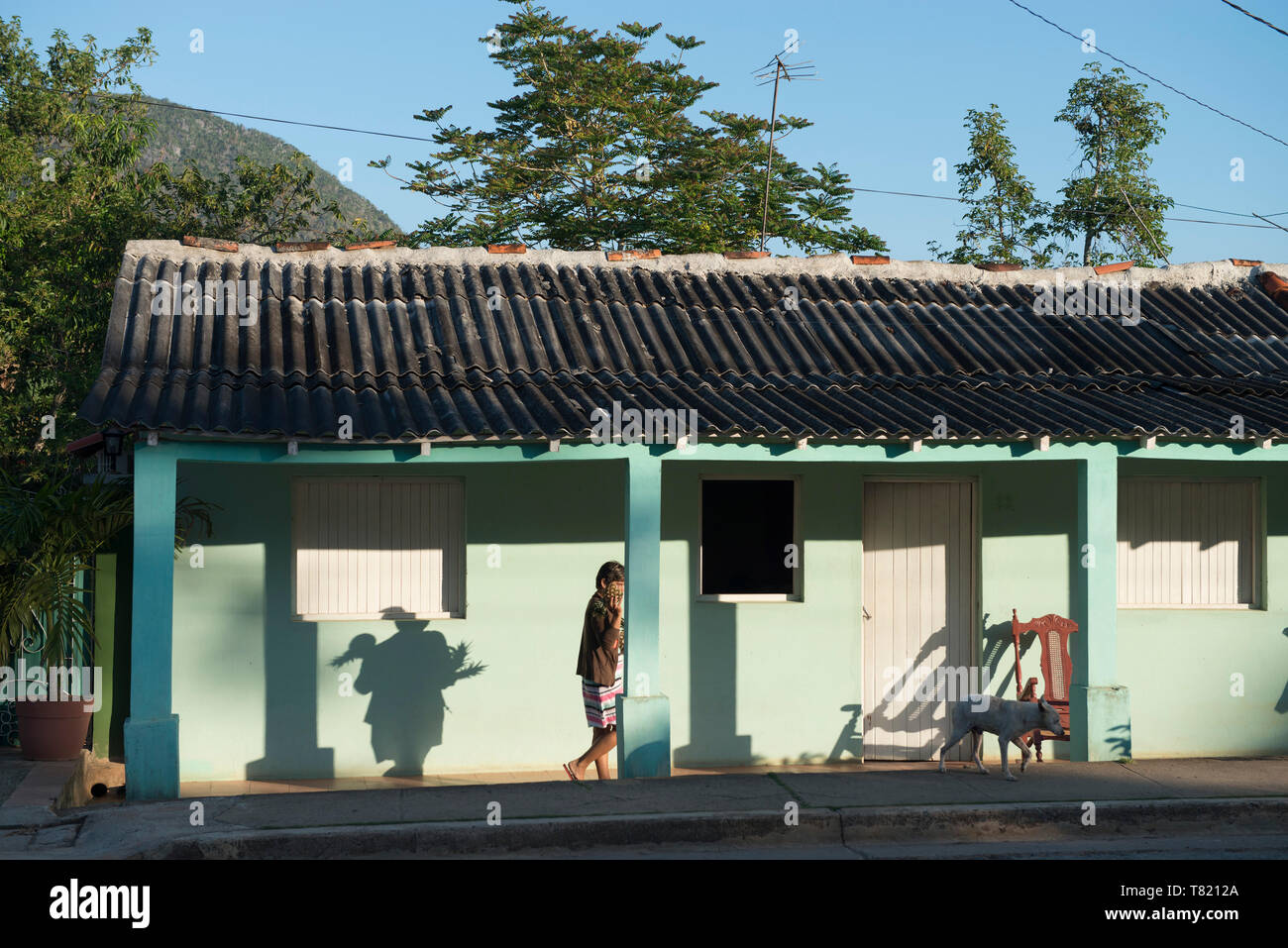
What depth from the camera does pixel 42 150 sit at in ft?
57.5

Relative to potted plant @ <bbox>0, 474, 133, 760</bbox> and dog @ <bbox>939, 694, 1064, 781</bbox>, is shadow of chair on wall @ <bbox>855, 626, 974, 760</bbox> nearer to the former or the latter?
dog @ <bbox>939, 694, 1064, 781</bbox>

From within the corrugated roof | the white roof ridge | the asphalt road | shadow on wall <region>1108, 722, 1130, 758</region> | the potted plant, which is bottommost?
the asphalt road

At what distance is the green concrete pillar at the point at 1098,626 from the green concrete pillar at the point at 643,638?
2.96m

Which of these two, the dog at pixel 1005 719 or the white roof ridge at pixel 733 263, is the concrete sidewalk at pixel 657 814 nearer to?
the dog at pixel 1005 719

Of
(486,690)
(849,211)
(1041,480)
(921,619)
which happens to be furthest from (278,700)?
(849,211)

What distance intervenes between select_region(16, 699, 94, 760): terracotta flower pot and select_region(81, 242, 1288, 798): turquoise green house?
69 cm

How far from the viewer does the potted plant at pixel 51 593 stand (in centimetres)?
815

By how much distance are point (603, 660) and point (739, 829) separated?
69.0 inches

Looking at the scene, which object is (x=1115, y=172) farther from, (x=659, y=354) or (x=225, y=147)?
(x=225, y=147)

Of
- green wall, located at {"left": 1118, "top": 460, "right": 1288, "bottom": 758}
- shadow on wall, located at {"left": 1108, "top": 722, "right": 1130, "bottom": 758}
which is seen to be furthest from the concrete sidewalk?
green wall, located at {"left": 1118, "top": 460, "right": 1288, "bottom": 758}

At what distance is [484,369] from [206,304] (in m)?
2.33

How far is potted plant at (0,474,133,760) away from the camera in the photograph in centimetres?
815

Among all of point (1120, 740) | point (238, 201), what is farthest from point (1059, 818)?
point (238, 201)

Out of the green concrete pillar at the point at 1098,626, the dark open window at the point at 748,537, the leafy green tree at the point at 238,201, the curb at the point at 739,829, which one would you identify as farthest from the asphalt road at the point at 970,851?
the leafy green tree at the point at 238,201
